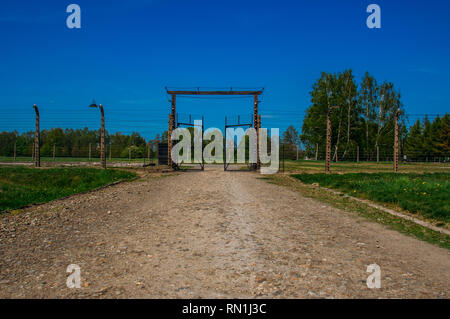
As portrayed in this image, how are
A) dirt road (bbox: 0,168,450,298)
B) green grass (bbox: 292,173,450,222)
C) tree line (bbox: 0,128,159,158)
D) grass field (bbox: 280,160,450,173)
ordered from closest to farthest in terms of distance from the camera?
1. dirt road (bbox: 0,168,450,298)
2. green grass (bbox: 292,173,450,222)
3. grass field (bbox: 280,160,450,173)
4. tree line (bbox: 0,128,159,158)

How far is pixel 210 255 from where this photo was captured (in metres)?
4.93

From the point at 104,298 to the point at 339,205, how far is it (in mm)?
8513

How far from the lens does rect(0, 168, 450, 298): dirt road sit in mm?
3738

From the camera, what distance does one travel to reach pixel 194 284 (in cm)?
383

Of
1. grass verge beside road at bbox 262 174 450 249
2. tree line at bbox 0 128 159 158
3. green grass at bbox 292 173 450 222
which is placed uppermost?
tree line at bbox 0 128 159 158

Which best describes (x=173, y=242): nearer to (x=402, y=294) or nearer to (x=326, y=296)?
(x=326, y=296)

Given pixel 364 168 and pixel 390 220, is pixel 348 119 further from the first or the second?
pixel 390 220

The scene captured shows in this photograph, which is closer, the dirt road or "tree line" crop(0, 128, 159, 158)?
the dirt road

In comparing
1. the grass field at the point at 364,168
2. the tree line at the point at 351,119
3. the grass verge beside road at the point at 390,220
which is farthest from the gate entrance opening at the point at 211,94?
the tree line at the point at 351,119

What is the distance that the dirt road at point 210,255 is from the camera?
374cm

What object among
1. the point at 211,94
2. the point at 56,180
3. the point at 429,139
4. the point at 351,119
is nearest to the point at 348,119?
the point at 351,119

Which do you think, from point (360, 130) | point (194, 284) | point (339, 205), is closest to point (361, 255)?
point (194, 284)

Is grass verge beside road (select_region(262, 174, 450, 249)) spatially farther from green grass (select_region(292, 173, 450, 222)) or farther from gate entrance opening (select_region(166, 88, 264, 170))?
gate entrance opening (select_region(166, 88, 264, 170))

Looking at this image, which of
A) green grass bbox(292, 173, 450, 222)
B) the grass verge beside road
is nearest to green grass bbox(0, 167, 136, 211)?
the grass verge beside road
